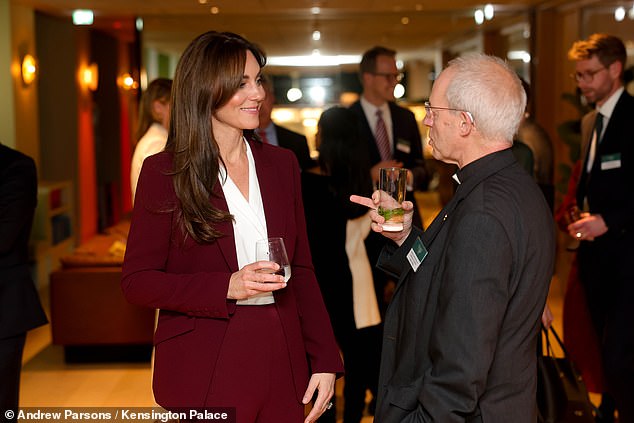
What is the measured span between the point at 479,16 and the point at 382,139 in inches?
225

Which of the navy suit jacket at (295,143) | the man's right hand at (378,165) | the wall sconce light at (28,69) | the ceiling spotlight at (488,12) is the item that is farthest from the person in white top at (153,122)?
the ceiling spotlight at (488,12)

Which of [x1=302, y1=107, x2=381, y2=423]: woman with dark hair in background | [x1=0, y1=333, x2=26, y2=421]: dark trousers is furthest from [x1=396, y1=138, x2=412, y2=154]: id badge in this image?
[x1=0, y1=333, x2=26, y2=421]: dark trousers

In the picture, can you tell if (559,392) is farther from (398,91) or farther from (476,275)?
(398,91)

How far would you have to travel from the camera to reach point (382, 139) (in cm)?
511

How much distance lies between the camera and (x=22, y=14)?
8828 mm

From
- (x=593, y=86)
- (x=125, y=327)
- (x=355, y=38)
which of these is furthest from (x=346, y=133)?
(x=355, y=38)

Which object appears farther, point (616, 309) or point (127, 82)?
point (127, 82)

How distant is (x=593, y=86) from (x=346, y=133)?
1238 millimetres

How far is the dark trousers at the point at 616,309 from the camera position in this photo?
3645 mm

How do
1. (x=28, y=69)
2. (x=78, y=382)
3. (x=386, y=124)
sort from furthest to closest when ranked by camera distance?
1. (x=28, y=69)
2. (x=78, y=382)
3. (x=386, y=124)

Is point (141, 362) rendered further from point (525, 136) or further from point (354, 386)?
point (525, 136)

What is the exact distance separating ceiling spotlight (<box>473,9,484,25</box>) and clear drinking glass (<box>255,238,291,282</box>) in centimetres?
867

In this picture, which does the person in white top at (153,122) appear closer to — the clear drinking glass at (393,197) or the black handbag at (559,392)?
the clear drinking glass at (393,197)

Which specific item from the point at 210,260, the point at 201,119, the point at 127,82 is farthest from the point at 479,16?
the point at 210,260
